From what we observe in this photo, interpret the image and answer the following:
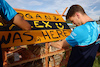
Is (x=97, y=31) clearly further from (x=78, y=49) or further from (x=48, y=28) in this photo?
(x=48, y=28)

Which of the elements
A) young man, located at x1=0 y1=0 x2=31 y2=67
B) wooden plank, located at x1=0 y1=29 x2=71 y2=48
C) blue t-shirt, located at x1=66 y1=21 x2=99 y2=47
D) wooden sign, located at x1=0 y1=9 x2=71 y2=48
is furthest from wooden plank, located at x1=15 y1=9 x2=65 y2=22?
blue t-shirt, located at x1=66 y1=21 x2=99 y2=47

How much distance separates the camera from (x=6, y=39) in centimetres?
147

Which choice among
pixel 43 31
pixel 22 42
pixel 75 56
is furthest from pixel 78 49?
pixel 22 42

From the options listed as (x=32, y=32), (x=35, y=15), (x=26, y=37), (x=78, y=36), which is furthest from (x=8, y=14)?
(x=35, y=15)

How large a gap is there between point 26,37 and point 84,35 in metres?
1.23

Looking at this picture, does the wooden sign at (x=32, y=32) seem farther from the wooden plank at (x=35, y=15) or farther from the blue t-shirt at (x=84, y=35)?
the blue t-shirt at (x=84, y=35)

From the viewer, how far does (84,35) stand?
1.23 meters

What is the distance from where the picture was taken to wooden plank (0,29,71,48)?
4.82ft

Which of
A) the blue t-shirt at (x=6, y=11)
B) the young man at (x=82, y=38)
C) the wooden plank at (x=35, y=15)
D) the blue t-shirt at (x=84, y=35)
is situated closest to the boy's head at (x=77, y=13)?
the young man at (x=82, y=38)

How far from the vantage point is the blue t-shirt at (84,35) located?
48.6 inches

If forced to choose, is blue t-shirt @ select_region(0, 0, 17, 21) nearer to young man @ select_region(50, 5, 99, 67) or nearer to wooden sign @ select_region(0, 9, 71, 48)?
wooden sign @ select_region(0, 9, 71, 48)

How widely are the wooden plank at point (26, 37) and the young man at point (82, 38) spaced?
61cm

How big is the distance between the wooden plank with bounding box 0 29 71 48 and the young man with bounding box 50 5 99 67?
0.61 meters

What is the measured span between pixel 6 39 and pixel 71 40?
1274mm
